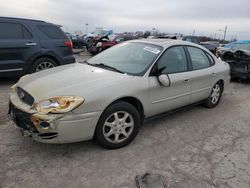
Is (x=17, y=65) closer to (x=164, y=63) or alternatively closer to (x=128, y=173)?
(x=164, y=63)

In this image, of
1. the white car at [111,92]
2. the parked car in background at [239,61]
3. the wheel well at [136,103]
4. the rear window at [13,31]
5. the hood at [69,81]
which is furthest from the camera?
the parked car in background at [239,61]

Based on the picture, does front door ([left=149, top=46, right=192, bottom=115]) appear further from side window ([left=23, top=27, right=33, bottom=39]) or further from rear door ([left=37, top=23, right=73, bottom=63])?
side window ([left=23, top=27, right=33, bottom=39])

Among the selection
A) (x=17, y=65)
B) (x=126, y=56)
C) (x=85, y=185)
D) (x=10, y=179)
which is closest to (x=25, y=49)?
(x=17, y=65)

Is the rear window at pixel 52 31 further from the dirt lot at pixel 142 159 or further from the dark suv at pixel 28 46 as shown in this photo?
the dirt lot at pixel 142 159

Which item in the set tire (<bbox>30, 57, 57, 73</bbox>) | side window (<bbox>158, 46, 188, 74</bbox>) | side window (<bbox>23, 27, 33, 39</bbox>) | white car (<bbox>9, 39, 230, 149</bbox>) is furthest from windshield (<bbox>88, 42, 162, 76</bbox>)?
side window (<bbox>23, 27, 33, 39</bbox>)

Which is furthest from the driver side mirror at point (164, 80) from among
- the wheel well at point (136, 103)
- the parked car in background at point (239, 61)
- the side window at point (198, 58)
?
the parked car in background at point (239, 61)

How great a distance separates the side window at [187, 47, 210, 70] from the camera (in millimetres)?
4312

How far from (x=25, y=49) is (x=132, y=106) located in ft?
13.1

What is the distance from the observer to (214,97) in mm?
4992

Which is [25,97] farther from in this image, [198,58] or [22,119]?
[198,58]

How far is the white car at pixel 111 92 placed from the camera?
2703mm

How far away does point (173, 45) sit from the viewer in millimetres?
3982

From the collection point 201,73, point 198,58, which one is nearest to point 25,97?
point 201,73

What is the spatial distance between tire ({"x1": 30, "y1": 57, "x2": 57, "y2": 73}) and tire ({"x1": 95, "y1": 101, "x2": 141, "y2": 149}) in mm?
3865
